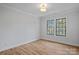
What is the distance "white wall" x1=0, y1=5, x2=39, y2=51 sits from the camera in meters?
1.63

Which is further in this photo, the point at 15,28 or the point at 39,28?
the point at 39,28

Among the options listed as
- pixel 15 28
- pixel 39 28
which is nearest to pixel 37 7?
pixel 39 28

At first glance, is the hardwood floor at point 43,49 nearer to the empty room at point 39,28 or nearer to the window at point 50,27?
the empty room at point 39,28

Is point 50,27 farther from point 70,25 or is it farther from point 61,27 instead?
point 70,25

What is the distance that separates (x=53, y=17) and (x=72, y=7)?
1.22ft

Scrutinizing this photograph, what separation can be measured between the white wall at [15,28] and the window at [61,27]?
1.25 feet

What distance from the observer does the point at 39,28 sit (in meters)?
1.82

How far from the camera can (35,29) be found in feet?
5.94

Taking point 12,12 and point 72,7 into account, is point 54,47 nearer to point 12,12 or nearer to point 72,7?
point 72,7

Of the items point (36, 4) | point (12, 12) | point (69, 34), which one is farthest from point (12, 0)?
point (69, 34)

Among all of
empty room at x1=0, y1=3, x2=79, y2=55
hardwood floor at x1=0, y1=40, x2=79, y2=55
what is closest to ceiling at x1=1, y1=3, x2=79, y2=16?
empty room at x1=0, y1=3, x2=79, y2=55

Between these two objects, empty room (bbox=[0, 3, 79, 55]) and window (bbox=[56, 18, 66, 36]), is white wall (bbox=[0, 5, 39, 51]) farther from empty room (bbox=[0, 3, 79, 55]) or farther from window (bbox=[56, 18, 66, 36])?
window (bbox=[56, 18, 66, 36])

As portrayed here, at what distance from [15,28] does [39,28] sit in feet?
1.47

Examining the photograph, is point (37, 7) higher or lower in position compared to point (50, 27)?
higher
